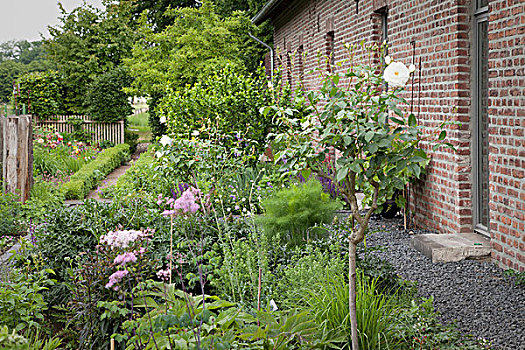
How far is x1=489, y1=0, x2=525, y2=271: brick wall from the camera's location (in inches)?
215

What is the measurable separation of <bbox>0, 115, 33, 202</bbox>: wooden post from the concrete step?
6076 millimetres

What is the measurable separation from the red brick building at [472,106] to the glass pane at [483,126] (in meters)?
0.01

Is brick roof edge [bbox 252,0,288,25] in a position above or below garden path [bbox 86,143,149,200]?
above

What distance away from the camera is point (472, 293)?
16.7 ft

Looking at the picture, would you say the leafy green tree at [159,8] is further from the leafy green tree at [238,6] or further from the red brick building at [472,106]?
the red brick building at [472,106]

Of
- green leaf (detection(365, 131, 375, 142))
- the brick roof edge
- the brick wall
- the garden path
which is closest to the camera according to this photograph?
green leaf (detection(365, 131, 375, 142))

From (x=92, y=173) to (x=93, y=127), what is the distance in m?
7.86

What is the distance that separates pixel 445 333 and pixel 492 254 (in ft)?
6.82

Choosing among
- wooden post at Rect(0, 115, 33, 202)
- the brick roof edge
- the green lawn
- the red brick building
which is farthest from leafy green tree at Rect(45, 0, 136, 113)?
the red brick building

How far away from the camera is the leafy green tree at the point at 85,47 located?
835 inches

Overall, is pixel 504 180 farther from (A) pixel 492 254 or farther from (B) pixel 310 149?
(B) pixel 310 149

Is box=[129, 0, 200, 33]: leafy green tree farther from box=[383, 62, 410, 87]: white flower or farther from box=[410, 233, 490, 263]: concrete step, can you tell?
box=[383, 62, 410, 87]: white flower

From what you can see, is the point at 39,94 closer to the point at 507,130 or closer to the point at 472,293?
the point at 507,130

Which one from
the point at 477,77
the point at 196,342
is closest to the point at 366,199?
the point at 477,77
